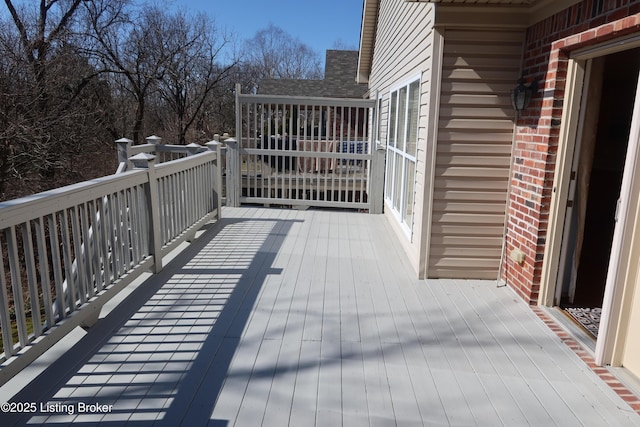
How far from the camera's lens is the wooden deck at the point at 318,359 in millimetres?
2129

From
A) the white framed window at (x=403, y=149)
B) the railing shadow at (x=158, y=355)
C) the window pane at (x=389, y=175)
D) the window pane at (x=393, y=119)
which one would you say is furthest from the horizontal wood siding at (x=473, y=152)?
the window pane at (x=389, y=175)

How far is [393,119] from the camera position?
612 centimetres

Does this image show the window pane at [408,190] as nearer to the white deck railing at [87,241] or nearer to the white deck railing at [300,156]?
the white deck railing at [300,156]

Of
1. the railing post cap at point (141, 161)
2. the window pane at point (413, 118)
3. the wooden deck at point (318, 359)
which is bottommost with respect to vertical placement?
the wooden deck at point (318, 359)

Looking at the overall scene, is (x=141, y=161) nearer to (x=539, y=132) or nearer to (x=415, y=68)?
(x=415, y=68)

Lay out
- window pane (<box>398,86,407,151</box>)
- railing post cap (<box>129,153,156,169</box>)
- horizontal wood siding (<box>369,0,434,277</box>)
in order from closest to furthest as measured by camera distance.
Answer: railing post cap (<box>129,153,156,169</box>), horizontal wood siding (<box>369,0,434,277</box>), window pane (<box>398,86,407,151</box>)

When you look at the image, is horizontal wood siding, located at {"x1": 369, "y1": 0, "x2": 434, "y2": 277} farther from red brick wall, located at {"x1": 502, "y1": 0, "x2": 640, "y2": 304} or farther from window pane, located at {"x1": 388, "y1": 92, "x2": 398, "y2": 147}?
red brick wall, located at {"x1": 502, "y1": 0, "x2": 640, "y2": 304}

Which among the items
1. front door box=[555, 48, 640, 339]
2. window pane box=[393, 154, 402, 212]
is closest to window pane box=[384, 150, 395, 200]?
window pane box=[393, 154, 402, 212]

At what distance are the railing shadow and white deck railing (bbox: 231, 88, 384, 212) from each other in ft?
10.8

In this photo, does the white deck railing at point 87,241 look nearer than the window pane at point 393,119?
Yes

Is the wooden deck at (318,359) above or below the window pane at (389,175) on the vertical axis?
below

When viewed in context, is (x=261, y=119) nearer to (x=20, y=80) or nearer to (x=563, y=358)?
(x=563, y=358)

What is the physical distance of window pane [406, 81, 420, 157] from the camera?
448 cm

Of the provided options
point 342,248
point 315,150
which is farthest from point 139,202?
point 315,150
